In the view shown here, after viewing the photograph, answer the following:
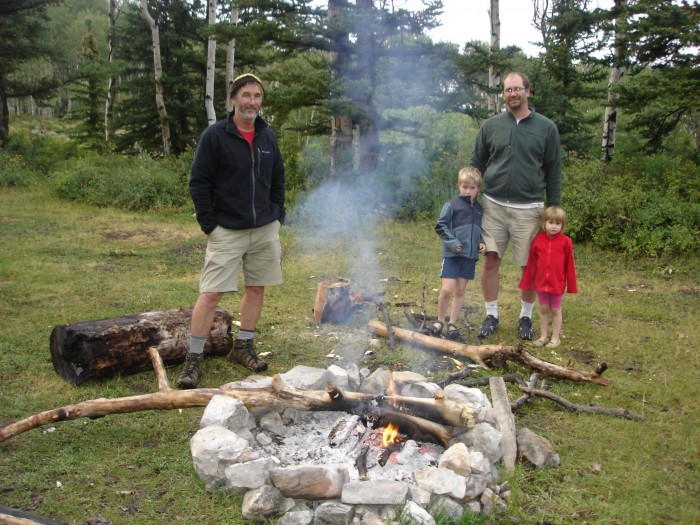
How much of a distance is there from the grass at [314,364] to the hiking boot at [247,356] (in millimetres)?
107

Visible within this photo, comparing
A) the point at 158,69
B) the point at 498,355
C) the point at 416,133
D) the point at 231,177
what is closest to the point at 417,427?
the point at 498,355

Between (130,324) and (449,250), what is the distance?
8.58ft

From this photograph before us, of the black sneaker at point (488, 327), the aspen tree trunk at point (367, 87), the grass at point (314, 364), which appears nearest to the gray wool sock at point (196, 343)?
the grass at point (314, 364)

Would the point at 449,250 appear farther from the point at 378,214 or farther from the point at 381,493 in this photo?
the point at 378,214

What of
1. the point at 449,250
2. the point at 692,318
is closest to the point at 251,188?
the point at 449,250

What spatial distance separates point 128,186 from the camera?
12.8 m

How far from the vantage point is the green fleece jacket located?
4.92 metres

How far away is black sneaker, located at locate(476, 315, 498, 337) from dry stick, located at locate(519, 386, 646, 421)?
1335 millimetres

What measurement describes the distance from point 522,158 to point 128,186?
10.1 m

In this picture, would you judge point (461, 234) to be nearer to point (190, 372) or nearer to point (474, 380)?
point (474, 380)

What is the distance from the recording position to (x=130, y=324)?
14.5 ft

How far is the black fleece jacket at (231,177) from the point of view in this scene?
4031 mm

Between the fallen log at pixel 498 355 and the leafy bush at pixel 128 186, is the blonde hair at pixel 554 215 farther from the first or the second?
the leafy bush at pixel 128 186

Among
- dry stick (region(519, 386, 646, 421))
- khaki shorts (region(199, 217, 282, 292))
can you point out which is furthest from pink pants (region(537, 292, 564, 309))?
khaki shorts (region(199, 217, 282, 292))
